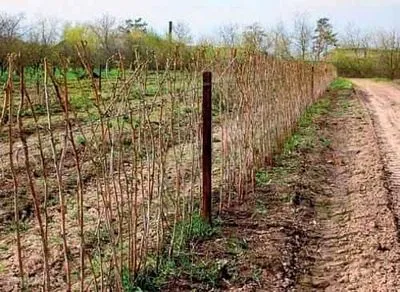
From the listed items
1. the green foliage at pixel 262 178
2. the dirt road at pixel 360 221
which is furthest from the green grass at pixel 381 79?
the green foliage at pixel 262 178

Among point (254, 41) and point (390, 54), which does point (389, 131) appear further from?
point (390, 54)

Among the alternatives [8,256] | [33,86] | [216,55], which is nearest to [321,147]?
[216,55]

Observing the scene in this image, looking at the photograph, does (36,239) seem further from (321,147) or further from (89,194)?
(321,147)

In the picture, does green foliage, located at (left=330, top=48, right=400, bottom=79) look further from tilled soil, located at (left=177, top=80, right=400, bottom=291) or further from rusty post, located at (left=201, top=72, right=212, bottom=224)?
rusty post, located at (left=201, top=72, right=212, bottom=224)

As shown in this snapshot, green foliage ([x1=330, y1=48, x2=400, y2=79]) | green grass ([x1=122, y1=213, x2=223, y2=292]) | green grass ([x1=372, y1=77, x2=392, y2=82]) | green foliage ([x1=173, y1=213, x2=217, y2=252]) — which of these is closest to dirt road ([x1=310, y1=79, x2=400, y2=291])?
green grass ([x1=122, y1=213, x2=223, y2=292])

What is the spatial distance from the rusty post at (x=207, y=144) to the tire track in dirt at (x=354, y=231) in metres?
0.98

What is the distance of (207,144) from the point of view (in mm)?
5391

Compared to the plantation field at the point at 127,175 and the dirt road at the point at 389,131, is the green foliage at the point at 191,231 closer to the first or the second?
the plantation field at the point at 127,175

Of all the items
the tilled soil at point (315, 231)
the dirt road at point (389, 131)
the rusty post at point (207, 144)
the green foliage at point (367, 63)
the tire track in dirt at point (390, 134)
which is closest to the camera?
the tilled soil at point (315, 231)

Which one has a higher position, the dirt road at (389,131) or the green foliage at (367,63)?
the green foliage at (367,63)

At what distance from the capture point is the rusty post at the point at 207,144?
5332mm

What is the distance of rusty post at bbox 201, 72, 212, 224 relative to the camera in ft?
17.5

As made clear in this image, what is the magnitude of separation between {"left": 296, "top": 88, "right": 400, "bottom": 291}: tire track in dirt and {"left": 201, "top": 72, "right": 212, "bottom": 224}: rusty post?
3.22 feet

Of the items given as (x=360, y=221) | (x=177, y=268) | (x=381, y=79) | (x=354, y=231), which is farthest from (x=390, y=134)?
(x=381, y=79)
